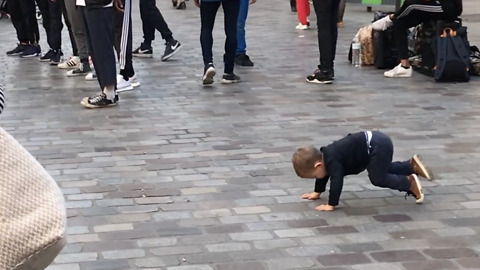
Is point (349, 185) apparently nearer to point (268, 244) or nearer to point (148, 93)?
point (268, 244)

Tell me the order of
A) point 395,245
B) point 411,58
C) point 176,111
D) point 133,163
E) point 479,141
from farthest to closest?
point 411,58
point 176,111
point 479,141
point 133,163
point 395,245

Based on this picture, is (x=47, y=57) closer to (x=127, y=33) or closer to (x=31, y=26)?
(x=31, y=26)

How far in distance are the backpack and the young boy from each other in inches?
156

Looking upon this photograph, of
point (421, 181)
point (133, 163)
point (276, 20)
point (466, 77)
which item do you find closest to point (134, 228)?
point (133, 163)

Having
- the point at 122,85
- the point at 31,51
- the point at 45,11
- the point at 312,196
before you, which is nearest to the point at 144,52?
the point at 45,11

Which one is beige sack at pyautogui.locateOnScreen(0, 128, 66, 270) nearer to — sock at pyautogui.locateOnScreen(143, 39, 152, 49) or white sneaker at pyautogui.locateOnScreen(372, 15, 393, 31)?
white sneaker at pyautogui.locateOnScreen(372, 15, 393, 31)

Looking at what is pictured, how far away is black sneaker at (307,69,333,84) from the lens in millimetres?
8418

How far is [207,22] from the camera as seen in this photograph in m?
8.24

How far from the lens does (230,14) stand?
816 centimetres

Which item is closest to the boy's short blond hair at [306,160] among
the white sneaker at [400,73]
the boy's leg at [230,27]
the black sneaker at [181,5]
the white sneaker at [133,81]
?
the boy's leg at [230,27]

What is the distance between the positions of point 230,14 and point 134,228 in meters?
4.29

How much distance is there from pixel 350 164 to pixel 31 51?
25.0 ft

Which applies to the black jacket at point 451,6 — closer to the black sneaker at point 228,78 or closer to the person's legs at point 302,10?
the black sneaker at point 228,78

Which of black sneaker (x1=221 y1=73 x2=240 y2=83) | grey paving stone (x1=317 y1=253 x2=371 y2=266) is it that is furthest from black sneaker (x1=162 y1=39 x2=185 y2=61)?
grey paving stone (x1=317 y1=253 x2=371 y2=266)
